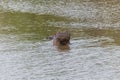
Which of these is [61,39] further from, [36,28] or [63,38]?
[36,28]

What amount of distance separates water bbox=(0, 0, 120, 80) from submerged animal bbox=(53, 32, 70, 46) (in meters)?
0.33

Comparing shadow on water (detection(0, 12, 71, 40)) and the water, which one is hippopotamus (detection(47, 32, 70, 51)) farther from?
shadow on water (detection(0, 12, 71, 40))

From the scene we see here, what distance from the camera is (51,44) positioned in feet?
91.7

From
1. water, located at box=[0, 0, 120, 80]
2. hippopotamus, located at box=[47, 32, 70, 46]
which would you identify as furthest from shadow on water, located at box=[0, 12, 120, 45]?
hippopotamus, located at box=[47, 32, 70, 46]

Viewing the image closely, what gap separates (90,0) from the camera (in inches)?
1727

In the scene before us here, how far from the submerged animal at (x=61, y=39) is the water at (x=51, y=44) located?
33cm

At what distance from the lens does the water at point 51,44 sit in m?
22.0

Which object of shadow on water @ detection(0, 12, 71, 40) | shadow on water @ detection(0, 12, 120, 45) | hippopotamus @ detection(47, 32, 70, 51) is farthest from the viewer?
shadow on water @ detection(0, 12, 71, 40)

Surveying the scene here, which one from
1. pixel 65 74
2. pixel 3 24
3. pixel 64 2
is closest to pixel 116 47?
pixel 65 74

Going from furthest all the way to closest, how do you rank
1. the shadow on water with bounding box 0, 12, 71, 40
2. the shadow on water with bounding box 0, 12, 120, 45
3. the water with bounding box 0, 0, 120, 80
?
the shadow on water with bounding box 0, 12, 71, 40 < the shadow on water with bounding box 0, 12, 120, 45 < the water with bounding box 0, 0, 120, 80

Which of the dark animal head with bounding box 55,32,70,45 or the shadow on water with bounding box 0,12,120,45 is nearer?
the dark animal head with bounding box 55,32,70,45

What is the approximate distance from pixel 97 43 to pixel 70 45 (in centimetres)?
151

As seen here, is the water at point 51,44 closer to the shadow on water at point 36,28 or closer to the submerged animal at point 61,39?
the shadow on water at point 36,28

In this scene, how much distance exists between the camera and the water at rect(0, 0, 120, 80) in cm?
2202
